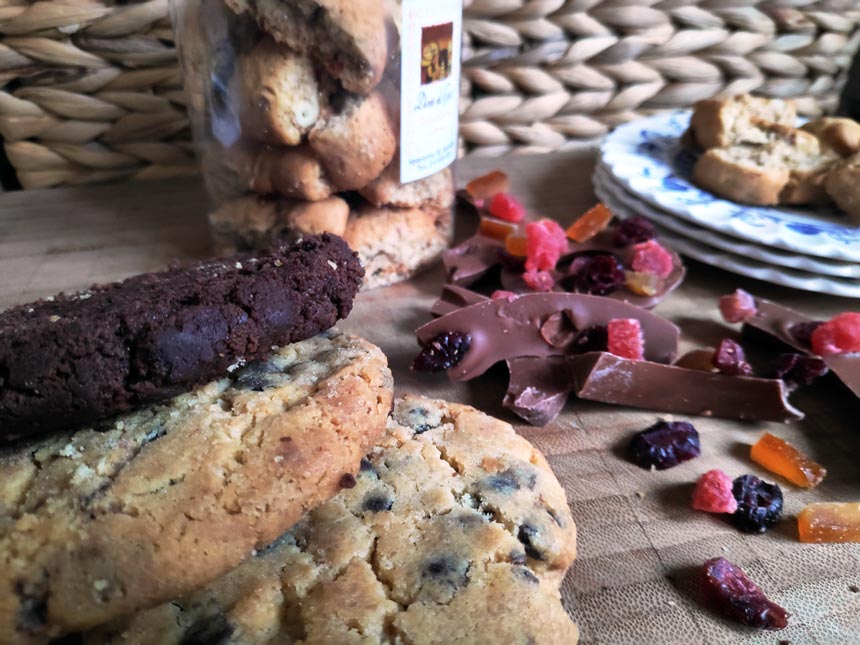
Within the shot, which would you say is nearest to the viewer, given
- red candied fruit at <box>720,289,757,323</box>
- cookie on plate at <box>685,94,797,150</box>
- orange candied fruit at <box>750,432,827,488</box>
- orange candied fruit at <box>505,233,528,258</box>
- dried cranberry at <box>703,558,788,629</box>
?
dried cranberry at <box>703,558,788,629</box>

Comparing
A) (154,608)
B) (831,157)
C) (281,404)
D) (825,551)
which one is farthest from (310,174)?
(831,157)

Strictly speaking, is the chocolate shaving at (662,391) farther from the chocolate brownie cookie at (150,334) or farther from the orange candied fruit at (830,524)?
the chocolate brownie cookie at (150,334)

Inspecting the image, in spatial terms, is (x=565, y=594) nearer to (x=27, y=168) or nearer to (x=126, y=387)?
(x=126, y=387)

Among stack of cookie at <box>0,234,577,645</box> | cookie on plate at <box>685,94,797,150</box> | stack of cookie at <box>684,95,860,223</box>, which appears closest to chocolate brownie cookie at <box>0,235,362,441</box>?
stack of cookie at <box>0,234,577,645</box>

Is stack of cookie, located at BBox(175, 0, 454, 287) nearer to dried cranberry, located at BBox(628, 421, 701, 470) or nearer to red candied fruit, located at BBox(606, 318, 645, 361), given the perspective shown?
red candied fruit, located at BBox(606, 318, 645, 361)

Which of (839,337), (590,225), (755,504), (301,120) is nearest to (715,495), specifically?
(755,504)

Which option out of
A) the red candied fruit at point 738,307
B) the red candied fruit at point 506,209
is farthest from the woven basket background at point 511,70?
the red candied fruit at point 738,307

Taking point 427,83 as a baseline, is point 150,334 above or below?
below

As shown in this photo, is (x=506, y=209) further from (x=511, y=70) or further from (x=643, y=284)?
(x=511, y=70)
